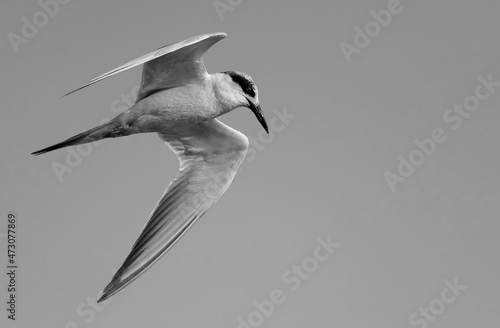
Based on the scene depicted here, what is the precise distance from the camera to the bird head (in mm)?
7472

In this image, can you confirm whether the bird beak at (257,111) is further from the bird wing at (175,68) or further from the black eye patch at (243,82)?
the bird wing at (175,68)

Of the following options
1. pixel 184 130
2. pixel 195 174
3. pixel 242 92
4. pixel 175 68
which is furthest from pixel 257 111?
pixel 195 174

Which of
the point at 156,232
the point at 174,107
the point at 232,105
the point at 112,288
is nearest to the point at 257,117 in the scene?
the point at 232,105

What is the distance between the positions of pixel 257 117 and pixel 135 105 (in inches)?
42.3

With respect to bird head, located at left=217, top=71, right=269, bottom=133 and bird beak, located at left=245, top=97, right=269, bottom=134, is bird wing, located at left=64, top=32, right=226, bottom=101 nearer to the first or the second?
bird head, located at left=217, top=71, right=269, bottom=133

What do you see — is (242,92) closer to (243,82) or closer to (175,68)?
(243,82)

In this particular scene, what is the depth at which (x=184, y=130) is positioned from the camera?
8.40 m

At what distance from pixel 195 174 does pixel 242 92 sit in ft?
4.11

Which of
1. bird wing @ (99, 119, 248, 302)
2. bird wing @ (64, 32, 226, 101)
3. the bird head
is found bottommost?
bird wing @ (99, 119, 248, 302)

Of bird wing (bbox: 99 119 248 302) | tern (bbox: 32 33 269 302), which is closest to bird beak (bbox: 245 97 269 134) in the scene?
tern (bbox: 32 33 269 302)

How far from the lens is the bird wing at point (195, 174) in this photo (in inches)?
316

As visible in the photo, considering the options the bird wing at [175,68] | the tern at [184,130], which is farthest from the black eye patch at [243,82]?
the bird wing at [175,68]

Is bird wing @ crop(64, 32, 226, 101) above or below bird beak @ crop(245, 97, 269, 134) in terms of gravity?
above

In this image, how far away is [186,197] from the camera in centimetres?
826
